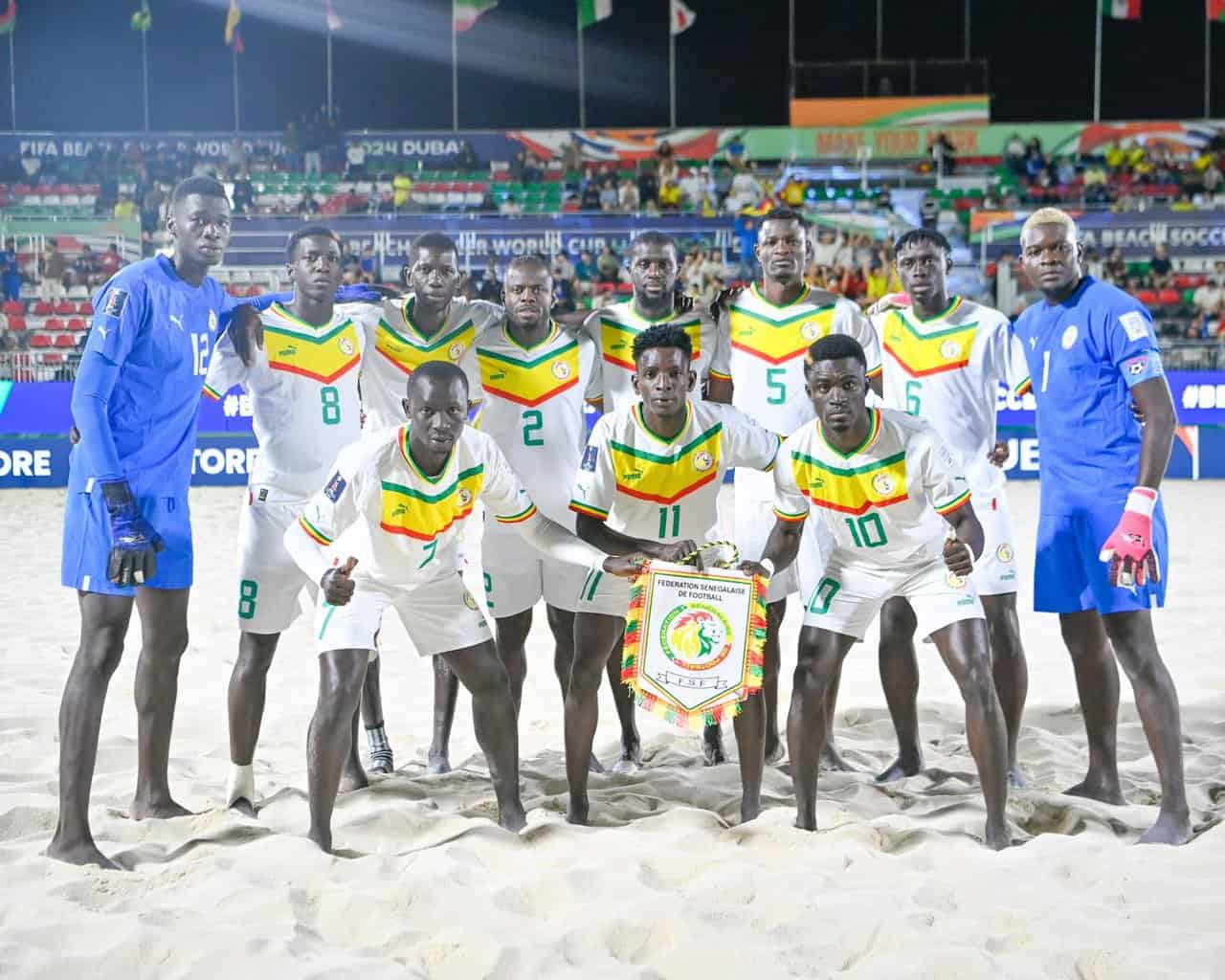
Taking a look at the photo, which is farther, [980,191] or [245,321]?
[980,191]

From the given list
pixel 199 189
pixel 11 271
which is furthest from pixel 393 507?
pixel 11 271

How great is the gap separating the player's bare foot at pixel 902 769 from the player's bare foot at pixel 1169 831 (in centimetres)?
114

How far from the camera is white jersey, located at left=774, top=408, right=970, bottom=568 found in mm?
4691

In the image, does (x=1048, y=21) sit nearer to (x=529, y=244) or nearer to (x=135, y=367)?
(x=529, y=244)

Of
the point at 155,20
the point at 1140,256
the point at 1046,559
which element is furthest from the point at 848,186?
the point at 1046,559

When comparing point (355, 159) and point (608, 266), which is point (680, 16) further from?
point (608, 266)

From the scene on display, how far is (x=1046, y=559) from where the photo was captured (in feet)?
16.6

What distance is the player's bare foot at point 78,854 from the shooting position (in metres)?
4.29

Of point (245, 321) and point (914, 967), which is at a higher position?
point (245, 321)

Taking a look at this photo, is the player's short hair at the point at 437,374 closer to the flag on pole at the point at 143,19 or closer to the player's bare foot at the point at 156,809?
the player's bare foot at the point at 156,809

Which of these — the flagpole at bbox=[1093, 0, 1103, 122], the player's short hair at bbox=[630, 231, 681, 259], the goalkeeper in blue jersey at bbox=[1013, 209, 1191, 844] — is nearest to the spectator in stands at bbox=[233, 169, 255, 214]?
the flagpole at bbox=[1093, 0, 1103, 122]

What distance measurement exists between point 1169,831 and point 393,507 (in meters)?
2.95

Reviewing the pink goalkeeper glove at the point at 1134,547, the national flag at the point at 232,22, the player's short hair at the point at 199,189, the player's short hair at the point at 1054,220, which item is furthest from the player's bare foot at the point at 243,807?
the national flag at the point at 232,22

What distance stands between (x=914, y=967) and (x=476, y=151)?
2499cm
